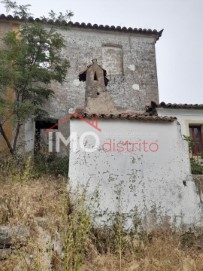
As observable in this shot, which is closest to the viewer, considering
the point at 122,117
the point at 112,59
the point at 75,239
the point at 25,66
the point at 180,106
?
the point at 75,239

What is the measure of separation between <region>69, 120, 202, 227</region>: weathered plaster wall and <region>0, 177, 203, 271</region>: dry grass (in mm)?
903

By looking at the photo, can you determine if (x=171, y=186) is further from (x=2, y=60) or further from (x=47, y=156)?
(x=2, y=60)

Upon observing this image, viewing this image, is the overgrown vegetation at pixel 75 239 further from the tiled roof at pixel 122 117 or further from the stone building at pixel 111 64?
the stone building at pixel 111 64

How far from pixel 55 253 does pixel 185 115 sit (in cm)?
1059

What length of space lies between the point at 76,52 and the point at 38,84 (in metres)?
3.02

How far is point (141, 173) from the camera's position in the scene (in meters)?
9.19

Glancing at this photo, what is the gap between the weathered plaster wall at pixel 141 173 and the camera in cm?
883

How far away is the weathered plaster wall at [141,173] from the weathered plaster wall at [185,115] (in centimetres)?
496

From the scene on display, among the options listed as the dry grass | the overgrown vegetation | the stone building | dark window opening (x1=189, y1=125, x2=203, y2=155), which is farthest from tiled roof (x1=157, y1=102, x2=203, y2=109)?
the dry grass

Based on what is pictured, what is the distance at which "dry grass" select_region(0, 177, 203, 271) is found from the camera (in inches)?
225

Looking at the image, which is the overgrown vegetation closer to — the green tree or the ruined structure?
the ruined structure

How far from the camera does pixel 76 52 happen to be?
17000mm

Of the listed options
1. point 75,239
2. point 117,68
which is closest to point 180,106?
point 117,68

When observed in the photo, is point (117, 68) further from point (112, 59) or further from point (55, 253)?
point (55, 253)
